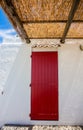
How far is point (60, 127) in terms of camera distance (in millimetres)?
6688

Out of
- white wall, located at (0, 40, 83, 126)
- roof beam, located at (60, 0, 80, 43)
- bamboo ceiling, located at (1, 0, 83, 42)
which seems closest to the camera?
roof beam, located at (60, 0, 80, 43)

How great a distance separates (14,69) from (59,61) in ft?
4.59

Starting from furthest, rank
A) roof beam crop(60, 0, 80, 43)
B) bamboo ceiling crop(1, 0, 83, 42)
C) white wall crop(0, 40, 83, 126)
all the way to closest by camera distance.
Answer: white wall crop(0, 40, 83, 126)
bamboo ceiling crop(1, 0, 83, 42)
roof beam crop(60, 0, 80, 43)

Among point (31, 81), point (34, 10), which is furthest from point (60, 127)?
point (34, 10)

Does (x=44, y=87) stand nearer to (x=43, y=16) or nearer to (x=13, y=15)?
(x=43, y=16)

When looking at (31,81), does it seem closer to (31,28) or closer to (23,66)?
(23,66)

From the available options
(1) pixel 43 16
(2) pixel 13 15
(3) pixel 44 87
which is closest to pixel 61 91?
(3) pixel 44 87

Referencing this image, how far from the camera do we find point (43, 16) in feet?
16.2

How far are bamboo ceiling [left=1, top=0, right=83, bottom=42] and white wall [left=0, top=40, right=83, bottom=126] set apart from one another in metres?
0.82

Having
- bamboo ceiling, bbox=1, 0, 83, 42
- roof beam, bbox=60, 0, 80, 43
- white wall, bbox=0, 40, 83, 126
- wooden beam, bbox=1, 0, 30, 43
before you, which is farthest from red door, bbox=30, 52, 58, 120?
wooden beam, bbox=1, 0, 30, 43

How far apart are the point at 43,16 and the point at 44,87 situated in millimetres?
2749

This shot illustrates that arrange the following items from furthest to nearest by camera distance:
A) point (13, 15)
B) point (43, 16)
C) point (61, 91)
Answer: point (61, 91)
point (43, 16)
point (13, 15)

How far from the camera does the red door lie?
6988mm

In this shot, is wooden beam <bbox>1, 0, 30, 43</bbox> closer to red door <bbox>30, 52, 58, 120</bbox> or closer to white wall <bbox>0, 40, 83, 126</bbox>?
red door <bbox>30, 52, 58, 120</bbox>
